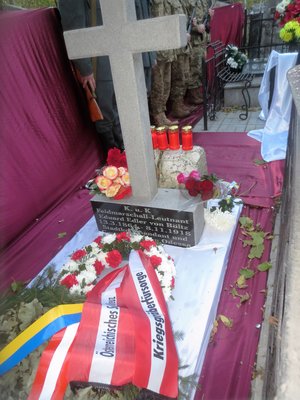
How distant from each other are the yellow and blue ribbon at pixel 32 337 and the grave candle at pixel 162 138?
145 centimetres

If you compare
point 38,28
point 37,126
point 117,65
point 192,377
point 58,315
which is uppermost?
point 38,28

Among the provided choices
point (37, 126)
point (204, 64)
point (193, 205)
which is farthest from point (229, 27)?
point (193, 205)

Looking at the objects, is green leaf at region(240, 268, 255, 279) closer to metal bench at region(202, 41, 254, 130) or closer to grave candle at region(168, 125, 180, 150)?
grave candle at region(168, 125, 180, 150)

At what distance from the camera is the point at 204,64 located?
383cm

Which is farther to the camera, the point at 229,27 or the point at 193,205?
the point at 229,27

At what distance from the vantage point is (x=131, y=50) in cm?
161

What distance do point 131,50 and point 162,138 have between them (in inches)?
29.1

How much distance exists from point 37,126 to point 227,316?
1986mm

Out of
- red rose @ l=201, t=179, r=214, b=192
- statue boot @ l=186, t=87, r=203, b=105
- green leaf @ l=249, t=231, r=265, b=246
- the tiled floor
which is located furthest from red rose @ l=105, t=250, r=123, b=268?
statue boot @ l=186, t=87, r=203, b=105

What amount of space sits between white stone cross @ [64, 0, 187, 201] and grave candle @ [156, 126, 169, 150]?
364mm

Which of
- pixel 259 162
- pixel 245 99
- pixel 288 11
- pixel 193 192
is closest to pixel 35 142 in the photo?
pixel 193 192

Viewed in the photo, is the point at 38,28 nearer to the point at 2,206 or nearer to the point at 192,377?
the point at 2,206

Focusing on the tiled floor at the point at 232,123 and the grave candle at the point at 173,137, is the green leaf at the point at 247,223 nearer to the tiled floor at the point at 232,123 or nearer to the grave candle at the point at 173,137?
the grave candle at the point at 173,137

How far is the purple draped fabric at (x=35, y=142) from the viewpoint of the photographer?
2.14m
